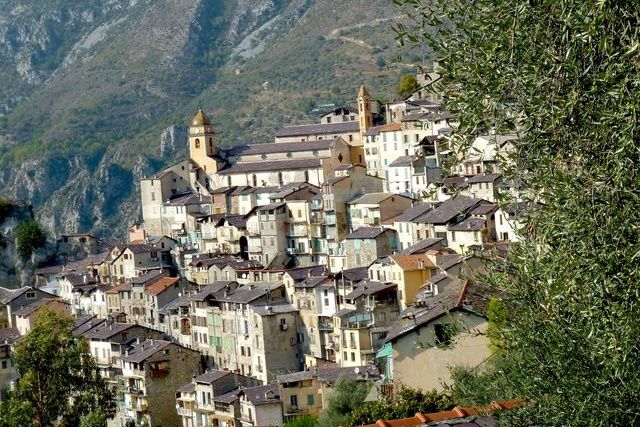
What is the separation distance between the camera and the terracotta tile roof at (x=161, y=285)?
3748 inches

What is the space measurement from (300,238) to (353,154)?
15.7 meters

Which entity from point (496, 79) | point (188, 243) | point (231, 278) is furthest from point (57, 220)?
point (496, 79)

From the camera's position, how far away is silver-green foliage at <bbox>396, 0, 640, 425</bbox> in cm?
1452

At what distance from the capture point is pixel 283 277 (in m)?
85.1

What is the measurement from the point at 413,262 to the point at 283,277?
14052 mm

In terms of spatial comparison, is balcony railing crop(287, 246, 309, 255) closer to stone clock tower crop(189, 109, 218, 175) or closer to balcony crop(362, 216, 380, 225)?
balcony crop(362, 216, 380, 225)

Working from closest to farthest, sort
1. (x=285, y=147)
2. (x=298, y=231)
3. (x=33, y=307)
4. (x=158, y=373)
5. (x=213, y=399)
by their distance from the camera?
(x=213, y=399) < (x=158, y=373) < (x=298, y=231) < (x=33, y=307) < (x=285, y=147)

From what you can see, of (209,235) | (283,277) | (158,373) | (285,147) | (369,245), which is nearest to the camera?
(158,373)

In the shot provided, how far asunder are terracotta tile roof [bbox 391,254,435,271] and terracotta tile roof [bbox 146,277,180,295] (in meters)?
26.2

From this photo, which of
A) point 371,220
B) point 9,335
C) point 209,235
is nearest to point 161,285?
A: point 209,235

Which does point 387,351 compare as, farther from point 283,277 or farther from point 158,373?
point 158,373

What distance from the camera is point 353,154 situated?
108750 millimetres

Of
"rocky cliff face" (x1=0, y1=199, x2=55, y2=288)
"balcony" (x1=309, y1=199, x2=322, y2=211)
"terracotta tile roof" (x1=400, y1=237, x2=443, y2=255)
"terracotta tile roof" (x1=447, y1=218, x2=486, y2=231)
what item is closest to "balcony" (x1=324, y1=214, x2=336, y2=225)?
"balcony" (x1=309, y1=199, x2=322, y2=211)

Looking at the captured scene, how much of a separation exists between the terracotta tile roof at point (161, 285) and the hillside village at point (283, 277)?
0.28 metres
